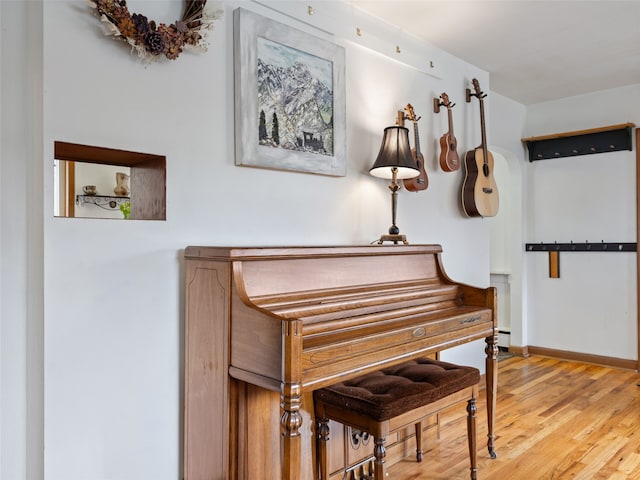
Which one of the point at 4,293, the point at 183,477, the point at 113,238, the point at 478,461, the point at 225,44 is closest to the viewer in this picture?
the point at 4,293

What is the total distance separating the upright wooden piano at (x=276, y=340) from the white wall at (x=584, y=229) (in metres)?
2.81

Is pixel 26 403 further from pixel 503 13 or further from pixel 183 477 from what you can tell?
pixel 503 13

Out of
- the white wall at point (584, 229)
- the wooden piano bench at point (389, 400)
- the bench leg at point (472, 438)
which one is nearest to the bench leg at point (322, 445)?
the wooden piano bench at point (389, 400)

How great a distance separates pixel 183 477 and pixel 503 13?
116 inches

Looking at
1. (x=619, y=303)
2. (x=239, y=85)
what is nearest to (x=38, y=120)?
(x=239, y=85)

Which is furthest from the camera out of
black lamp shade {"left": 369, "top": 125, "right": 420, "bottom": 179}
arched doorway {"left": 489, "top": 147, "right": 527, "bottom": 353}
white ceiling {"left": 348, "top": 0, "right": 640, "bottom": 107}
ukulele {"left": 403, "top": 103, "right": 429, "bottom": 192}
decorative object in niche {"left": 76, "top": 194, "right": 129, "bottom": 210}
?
arched doorway {"left": 489, "top": 147, "right": 527, "bottom": 353}

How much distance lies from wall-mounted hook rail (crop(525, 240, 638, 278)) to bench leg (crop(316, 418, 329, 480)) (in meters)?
3.47

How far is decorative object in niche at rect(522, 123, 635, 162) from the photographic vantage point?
4.21m

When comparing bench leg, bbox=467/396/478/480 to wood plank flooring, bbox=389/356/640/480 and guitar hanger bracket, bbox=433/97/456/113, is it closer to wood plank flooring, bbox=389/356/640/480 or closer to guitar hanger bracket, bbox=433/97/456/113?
wood plank flooring, bbox=389/356/640/480

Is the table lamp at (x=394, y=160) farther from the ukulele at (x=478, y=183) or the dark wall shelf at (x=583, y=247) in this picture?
the dark wall shelf at (x=583, y=247)

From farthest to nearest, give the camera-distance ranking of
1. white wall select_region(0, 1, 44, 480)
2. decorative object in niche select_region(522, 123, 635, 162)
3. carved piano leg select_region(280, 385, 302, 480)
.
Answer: decorative object in niche select_region(522, 123, 635, 162) → white wall select_region(0, 1, 44, 480) → carved piano leg select_region(280, 385, 302, 480)

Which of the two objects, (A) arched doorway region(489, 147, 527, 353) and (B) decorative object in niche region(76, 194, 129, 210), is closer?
(B) decorative object in niche region(76, 194, 129, 210)

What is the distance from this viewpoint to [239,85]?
83.9 inches

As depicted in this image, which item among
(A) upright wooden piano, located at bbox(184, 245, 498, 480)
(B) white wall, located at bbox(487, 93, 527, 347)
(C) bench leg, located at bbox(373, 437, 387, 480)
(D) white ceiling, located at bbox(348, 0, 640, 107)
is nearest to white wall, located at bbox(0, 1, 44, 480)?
(A) upright wooden piano, located at bbox(184, 245, 498, 480)
